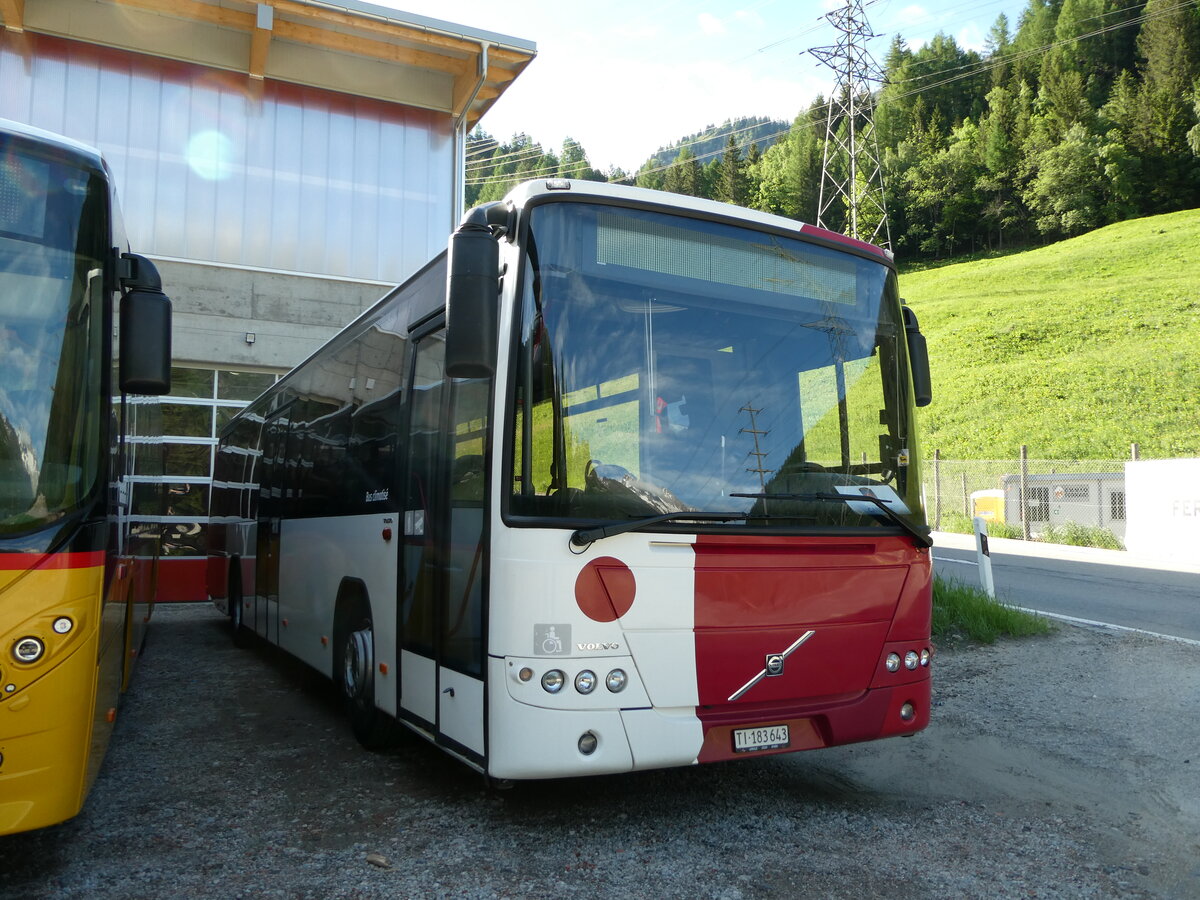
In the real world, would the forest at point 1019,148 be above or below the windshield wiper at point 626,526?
above

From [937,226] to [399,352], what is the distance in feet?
310

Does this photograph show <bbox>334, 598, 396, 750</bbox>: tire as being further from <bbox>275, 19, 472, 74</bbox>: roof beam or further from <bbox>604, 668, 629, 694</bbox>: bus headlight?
<bbox>275, 19, 472, 74</bbox>: roof beam

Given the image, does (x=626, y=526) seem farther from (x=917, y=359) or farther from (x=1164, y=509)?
(x=1164, y=509)

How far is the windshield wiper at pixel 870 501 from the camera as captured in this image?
4848mm

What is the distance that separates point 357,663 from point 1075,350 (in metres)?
51.9

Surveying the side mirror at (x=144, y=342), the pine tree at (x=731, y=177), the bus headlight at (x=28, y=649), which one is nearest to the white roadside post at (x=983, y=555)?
the side mirror at (x=144, y=342)

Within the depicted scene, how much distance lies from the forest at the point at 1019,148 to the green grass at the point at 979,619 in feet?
222

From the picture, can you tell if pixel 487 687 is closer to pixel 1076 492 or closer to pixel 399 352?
pixel 399 352

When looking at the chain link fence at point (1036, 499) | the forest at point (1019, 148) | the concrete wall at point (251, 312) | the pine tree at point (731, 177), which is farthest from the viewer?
the pine tree at point (731, 177)

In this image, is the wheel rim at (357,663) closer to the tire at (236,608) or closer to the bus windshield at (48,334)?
the bus windshield at (48,334)

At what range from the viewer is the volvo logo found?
471 centimetres

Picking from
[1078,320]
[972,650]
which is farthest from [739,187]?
[972,650]

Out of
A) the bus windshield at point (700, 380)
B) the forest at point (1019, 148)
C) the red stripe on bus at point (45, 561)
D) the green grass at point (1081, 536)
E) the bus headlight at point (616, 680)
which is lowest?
the bus headlight at point (616, 680)

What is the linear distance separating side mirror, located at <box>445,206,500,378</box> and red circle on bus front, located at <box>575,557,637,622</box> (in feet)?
3.30
